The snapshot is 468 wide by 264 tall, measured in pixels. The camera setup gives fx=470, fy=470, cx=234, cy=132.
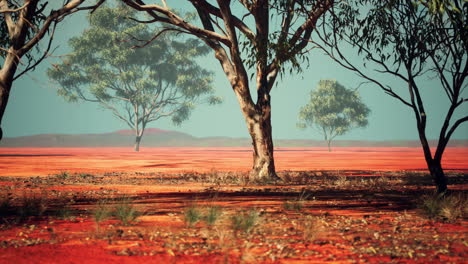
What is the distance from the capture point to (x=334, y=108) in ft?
214

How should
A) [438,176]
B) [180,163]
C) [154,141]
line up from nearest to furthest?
[438,176] → [180,163] → [154,141]

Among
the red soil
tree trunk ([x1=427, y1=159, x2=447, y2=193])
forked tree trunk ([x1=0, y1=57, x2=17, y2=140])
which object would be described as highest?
forked tree trunk ([x1=0, y1=57, x2=17, y2=140])

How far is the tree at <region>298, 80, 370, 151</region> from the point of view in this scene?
64750 millimetres

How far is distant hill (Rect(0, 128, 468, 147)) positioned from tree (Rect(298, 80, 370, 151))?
62872 mm

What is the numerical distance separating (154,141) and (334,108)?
258 feet

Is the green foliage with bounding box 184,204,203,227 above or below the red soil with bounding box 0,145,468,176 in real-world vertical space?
above

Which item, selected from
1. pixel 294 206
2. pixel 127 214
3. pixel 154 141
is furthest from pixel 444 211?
pixel 154 141

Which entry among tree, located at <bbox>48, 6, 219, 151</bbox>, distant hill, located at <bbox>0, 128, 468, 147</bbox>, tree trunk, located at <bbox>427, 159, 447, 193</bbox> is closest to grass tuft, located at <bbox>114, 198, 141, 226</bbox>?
tree trunk, located at <bbox>427, 159, 447, 193</bbox>

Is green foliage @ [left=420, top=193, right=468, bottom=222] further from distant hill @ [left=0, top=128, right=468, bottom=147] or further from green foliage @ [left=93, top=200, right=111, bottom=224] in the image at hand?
distant hill @ [left=0, top=128, right=468, bottom=147]

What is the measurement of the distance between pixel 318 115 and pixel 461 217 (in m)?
57.6

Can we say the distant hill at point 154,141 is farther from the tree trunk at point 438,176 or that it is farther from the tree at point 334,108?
the tree trunk at point 438,176

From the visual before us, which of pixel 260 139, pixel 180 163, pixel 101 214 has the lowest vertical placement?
pixel 180 163

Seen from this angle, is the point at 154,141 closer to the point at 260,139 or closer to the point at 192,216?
the point at 260,139

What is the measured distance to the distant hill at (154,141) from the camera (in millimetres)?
115438
